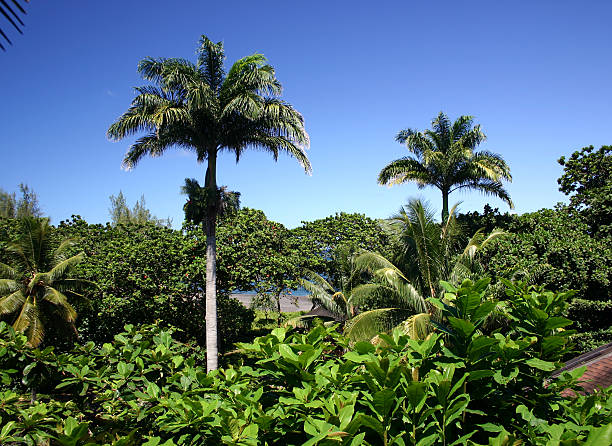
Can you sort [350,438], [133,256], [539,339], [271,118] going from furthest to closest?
[133,256] < [271,118] < [539,339] < [350,438]

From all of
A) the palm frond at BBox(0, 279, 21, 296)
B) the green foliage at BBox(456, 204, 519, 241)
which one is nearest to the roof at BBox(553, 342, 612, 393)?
the green foliage at BBox(456, 204, 519, 241)

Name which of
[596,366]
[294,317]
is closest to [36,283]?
[294,317]

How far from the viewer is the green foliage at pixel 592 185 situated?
15008 mm

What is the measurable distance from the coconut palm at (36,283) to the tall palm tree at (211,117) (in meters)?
4.02

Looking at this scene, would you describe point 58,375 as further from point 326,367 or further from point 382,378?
point 382,378

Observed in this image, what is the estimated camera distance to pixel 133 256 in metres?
13.7

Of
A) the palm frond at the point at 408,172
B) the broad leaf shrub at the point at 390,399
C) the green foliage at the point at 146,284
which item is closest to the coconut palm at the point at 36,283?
the green foliage at the point at 146,284

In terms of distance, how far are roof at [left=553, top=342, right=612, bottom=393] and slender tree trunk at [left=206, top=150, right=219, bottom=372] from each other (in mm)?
8966

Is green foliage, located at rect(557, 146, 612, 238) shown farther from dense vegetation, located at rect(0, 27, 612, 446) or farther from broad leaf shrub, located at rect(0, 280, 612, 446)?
broad leaf shrub, located at rect(0, 280, 612, 446)

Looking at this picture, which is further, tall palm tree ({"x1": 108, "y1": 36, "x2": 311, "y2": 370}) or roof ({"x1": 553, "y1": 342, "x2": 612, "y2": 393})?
tall palm tree ({"x1": 108, "y1": 36, "x2": 311, "y2": 370})

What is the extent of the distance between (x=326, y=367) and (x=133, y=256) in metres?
13.1

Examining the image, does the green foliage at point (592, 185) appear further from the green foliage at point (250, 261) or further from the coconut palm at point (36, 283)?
the coconut palm at point (36, 283)

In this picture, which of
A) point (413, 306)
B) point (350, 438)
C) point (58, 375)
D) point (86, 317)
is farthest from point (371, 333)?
point (86, 317)

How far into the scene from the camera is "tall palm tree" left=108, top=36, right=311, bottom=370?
1099 cm
